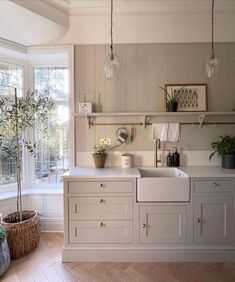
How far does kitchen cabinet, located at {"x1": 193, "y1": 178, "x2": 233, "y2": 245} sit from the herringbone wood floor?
1.12 ft

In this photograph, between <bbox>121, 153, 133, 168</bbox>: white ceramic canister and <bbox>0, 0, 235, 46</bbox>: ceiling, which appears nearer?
<bbox>0, 0, 235, 46</bbox>: ceiling

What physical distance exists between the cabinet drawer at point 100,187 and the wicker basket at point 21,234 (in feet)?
2.12

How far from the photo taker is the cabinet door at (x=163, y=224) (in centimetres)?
222

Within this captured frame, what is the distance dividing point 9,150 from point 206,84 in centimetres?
244

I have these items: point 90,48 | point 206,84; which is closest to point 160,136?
point 206,84

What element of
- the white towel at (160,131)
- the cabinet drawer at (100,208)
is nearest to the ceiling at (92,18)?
the white towel at (160,131)

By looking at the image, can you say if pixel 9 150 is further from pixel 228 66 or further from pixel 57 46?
pixel 228 66

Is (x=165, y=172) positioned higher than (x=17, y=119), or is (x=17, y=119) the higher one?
(x=17, y=119)

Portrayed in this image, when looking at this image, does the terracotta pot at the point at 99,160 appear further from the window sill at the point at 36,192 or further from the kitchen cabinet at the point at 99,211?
the window sill at the point at 36,192

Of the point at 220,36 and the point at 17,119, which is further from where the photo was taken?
the point at 220,36

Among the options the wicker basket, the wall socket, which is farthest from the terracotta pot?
the wicker basket

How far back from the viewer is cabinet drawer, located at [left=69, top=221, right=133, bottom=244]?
223cm

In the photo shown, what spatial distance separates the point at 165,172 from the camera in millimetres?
2631

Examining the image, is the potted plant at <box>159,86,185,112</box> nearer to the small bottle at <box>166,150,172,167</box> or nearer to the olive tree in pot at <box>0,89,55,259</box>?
the small bottle at <box>166,150,172,167</box>
